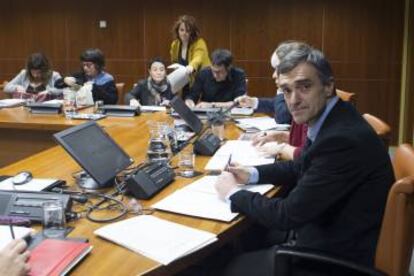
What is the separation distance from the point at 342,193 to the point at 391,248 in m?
0.21

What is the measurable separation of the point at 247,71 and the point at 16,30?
3.44 metres

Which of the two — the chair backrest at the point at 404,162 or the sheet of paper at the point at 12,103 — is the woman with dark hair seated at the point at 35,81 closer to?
the sheet of paper at the point at 12,103

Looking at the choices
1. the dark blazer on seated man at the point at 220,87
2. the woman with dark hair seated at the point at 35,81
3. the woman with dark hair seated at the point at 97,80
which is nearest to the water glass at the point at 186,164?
the dark blazer on seated man at the point at 220,87

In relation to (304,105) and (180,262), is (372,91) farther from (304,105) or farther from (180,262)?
(180,262)

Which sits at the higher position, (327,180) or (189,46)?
(189,46)

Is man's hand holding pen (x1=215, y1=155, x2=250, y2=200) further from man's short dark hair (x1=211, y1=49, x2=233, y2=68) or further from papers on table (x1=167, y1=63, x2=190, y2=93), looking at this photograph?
man's short dark hair (x1=211, y1=49, x2=233, y2=68)

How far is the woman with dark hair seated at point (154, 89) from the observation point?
4477mm

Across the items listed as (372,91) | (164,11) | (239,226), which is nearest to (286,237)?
(239,226)

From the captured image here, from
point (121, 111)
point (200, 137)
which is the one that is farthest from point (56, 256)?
point (121, 111)

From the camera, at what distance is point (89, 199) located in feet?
6.39

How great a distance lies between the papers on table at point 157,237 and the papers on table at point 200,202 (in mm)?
120

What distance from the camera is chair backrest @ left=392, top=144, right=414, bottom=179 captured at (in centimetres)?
176

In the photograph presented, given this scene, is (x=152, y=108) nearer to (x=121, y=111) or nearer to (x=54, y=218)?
(x=121, y=111)

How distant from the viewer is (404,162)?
1.83 m
